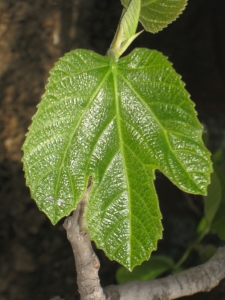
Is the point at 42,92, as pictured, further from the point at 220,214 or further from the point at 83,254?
the point at 83,254

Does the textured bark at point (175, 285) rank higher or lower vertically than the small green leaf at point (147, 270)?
higher

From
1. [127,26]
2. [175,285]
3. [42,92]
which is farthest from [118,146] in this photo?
[42,92]

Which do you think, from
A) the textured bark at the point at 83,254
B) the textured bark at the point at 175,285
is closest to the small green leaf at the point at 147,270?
the textured bark at the point at 175,285

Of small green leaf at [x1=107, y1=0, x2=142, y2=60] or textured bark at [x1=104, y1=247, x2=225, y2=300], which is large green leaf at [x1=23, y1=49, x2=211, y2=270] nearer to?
small green leaf at [x1=107, y1=0, x2=142, y2=60]

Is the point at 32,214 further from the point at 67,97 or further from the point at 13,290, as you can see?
the point at 67,97

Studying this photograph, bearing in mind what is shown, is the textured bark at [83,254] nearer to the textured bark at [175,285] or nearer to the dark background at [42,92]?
the textured bark at [175,285]

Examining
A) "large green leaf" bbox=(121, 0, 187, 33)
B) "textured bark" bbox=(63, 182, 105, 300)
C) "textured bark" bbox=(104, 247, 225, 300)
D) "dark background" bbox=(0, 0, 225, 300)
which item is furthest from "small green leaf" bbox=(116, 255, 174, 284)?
"large green leaf" bbox=(121, 0, 187, 33)

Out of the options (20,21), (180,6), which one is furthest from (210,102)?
(180,6)
